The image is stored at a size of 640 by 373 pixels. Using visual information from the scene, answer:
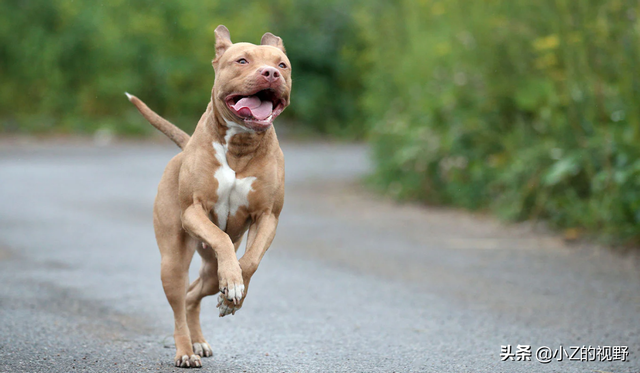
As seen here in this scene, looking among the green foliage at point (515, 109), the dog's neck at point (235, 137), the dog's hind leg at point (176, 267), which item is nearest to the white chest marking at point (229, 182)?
the dog's neck at point (235, 137)

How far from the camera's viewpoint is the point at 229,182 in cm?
443

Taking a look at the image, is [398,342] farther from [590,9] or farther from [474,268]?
[590,9]

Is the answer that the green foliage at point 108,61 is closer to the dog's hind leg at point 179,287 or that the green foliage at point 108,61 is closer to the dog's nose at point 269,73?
the dog's hind leg at point 179,287

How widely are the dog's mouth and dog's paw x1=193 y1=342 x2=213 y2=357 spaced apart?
1561 mm

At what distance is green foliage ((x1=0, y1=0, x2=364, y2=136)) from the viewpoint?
2759 cm

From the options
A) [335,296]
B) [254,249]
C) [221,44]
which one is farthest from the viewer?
[335,296]

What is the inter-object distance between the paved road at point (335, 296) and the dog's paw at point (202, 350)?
8 centimetres

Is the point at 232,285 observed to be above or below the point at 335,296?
below

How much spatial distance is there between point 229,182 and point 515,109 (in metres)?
8.04

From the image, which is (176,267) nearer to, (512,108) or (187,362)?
(187,362)

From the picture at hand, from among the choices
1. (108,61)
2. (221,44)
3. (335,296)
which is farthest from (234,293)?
(108,61)

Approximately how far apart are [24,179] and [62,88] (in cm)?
1333

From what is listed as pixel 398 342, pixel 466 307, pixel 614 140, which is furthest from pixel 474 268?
pixel 398 342

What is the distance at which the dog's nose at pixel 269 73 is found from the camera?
13.5 ft
